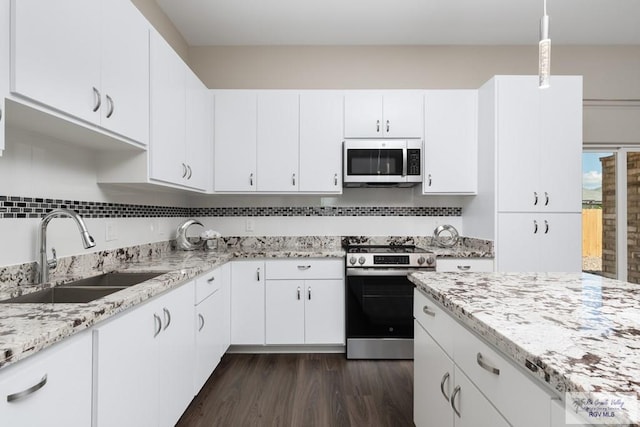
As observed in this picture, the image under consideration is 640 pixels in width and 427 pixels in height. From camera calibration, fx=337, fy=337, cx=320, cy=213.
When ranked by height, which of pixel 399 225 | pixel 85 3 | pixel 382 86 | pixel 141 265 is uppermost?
pixel 382 86

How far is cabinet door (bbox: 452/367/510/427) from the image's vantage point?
92 centimetres

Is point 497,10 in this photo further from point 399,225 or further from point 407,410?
point 407,410

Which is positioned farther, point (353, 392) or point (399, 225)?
point (399, 225)

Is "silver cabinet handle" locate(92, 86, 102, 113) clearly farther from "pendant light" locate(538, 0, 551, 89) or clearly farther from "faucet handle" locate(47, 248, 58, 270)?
"pendant light" locate(538, 0, 551, 89)

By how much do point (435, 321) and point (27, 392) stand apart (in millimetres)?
1316

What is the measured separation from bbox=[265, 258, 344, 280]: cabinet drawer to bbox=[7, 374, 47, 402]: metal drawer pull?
2008 mm

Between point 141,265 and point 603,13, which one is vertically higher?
point 603,13

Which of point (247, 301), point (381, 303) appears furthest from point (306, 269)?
point (381, 303)

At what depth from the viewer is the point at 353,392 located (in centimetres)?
226

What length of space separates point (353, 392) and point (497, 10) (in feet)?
10.6

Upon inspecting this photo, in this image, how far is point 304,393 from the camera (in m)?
2.24

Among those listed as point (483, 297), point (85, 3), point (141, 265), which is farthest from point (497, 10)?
point (141, 265)

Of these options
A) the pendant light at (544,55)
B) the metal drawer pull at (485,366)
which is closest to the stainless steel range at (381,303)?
the pendant light at (544,55)

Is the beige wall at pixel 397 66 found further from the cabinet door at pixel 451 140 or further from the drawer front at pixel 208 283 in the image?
the drawer front at pixel 208 283
